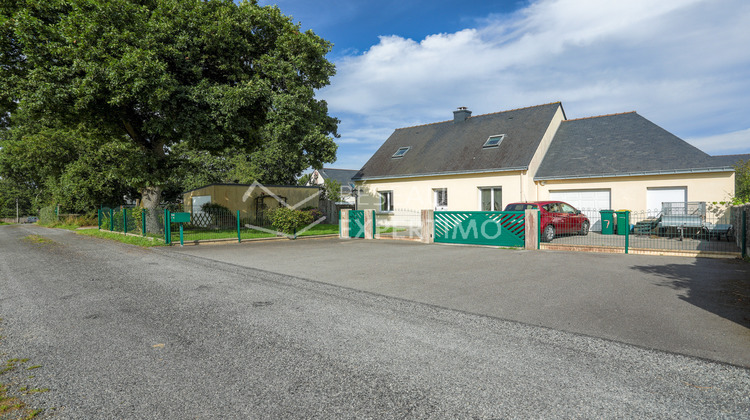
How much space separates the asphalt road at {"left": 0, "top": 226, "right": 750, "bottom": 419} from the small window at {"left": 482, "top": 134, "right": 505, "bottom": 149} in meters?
17.0

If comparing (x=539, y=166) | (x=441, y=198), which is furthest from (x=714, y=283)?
(x=441, y=198)

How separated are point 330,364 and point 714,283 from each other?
726 centimetres

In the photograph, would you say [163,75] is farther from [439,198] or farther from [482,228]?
[439,198]

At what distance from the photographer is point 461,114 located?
84.3 ft

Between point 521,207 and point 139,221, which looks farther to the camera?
point 139,221

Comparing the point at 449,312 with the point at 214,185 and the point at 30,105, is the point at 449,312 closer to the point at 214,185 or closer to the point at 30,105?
the point at 30,105

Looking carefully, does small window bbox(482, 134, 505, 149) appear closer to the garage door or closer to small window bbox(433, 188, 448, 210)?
small window bbox(433, 188, 448, 210)

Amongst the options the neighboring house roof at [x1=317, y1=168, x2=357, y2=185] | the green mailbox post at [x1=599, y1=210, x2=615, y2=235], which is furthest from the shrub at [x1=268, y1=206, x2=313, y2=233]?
the neighboring house roof at [x1=317, y1=168, x2=357, y2=185]

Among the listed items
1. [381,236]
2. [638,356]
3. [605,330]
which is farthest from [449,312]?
[381,236]

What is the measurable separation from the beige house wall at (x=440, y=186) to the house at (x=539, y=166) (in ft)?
0.17

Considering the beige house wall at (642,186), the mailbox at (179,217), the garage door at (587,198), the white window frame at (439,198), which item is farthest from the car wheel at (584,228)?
the mailbox at (179,217)

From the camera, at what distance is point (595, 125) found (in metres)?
21.3

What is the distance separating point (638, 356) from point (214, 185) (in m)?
21.4

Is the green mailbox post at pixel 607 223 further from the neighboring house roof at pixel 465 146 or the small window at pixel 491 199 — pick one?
the small window at pixel 491 199
